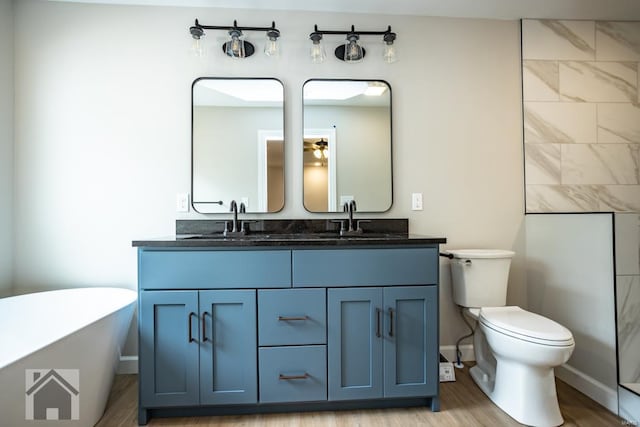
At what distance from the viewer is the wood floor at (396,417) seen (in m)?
1.48

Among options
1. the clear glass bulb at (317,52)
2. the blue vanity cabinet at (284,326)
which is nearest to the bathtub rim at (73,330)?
the blue vanity cabinet at (284,326)

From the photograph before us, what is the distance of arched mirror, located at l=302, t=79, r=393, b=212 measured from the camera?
204cm

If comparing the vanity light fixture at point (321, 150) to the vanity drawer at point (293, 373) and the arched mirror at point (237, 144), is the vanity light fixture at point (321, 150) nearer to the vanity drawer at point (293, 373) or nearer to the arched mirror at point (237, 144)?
the arched mirror at point (237, 144)

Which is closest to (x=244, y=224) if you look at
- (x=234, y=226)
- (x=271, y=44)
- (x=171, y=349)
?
(x=234, y=226)

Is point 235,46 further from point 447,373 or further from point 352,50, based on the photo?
point 447,373

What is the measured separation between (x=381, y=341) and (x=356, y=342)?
126 mm

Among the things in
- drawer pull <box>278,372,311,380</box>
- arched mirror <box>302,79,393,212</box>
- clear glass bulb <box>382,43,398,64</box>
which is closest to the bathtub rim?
drawer pull <box>278,372,311,380</box>

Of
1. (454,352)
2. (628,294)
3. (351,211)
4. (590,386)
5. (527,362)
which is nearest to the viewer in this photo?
(527,362)

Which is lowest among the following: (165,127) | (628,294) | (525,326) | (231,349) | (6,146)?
(231,349)

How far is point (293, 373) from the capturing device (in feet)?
4.87

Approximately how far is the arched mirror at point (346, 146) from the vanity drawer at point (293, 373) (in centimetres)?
91

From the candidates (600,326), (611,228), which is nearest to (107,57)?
(611,228)

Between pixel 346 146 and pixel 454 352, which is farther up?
pixel 346 146

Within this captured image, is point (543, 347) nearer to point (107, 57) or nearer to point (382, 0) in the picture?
point (382, 0)
